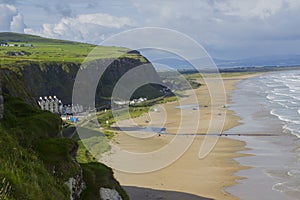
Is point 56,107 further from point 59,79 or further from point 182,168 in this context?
point 182,168

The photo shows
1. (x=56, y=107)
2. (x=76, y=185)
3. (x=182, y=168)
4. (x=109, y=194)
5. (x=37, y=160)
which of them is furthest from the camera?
(x=56, y=107)

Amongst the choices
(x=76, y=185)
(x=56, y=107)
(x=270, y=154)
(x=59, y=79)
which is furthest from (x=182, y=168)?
(x=59, y=79)

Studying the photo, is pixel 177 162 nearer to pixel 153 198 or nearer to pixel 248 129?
pixel 153 198

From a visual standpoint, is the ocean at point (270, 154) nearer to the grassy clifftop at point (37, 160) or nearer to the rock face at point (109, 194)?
the rock face at point (109, 194)

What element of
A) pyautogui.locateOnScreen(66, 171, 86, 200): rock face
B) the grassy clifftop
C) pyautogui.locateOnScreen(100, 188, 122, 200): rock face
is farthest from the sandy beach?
pyautogui.locateOnScreen(66, 171, 86, 200): rock face

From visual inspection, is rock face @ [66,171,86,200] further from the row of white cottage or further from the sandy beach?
the row of white cottage

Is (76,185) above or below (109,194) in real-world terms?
above
